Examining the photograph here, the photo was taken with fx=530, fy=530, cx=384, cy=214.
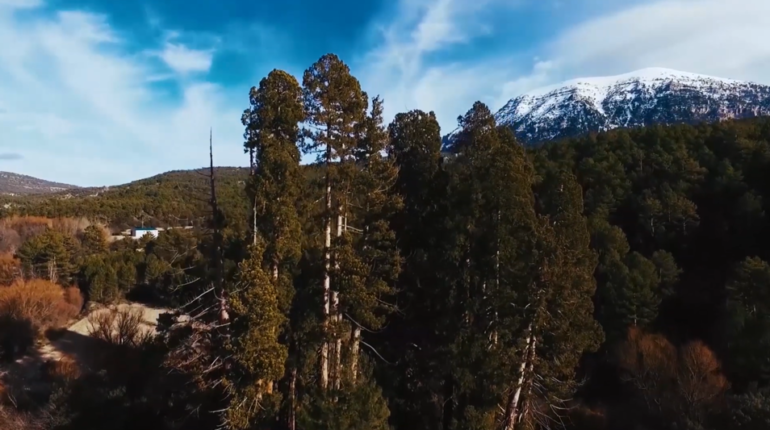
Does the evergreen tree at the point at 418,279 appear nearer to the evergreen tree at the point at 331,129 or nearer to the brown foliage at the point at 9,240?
the evergreen tree at the point at 331,129

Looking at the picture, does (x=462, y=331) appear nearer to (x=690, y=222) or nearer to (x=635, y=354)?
(x=635, y=354)

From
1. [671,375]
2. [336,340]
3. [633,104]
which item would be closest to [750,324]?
[671,375]

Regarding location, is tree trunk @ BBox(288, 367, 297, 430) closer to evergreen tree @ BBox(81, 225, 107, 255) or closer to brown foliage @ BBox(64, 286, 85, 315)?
brown foliage @ BBox(64, 286, 85, 315)

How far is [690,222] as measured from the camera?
37438 millimetres

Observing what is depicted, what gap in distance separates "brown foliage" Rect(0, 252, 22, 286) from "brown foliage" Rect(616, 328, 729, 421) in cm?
5450

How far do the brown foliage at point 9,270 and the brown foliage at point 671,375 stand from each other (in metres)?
54.5

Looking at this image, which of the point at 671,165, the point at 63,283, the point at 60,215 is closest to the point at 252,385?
the point at 671,165

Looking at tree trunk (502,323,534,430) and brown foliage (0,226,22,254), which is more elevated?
brown foliage (0,226,22,254)

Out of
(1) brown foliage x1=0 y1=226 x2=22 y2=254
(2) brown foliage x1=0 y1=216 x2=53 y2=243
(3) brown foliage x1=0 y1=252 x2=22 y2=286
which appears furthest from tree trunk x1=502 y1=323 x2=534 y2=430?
(2) brown foliage x1=0 y1=216 x2=53 y2=243

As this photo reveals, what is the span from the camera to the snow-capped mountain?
384 ft

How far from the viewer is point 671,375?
23.0 m

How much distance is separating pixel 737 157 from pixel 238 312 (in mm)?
40813

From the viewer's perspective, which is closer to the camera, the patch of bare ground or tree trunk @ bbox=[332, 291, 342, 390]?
tree trunk @ bbox=[332, 291, 342, 390]

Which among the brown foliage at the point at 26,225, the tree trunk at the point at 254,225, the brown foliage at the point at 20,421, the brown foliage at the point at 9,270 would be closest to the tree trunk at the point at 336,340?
the tree trunk at the point at 254,225
